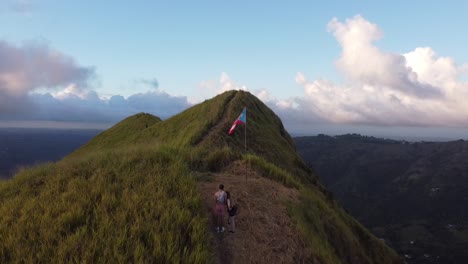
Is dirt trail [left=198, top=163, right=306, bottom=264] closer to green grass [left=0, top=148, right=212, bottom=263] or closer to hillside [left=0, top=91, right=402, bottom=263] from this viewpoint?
hillside [left=0, top=91, right=402, bottom=263]

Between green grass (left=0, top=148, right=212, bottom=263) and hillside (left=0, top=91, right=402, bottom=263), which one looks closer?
green grass (left=0, top=148, right=212, bottom=263)

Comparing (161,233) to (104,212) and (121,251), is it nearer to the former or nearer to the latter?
(121,251)

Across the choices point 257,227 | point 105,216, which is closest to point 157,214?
point 105,216

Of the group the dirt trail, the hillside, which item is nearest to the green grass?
the hillside

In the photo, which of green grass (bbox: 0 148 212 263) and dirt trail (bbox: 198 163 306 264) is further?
dirt trail (bbox: 198 163 306 264)

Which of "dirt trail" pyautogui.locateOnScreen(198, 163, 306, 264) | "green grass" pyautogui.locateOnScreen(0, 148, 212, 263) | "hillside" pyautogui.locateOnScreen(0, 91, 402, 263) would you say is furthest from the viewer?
"dirt trail" pyautogui.locateOnScreen(198, 163, 306, 264)

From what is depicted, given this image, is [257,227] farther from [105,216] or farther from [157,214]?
[105,216]

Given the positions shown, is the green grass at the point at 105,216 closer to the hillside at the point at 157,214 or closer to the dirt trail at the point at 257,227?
the hillside at the point at 157,214

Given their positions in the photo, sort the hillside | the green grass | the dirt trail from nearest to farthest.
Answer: the green grass, the hillside, the dirt trail
